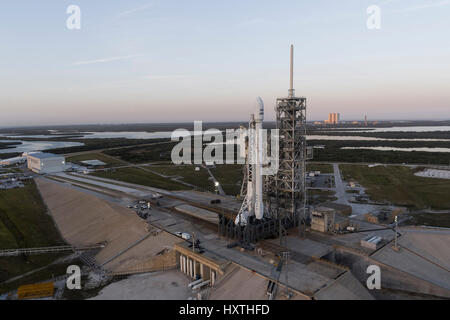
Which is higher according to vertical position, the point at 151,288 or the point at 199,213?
the point at 199,213

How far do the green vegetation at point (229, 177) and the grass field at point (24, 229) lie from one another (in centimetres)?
4560

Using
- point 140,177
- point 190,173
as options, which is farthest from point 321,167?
point 140,177

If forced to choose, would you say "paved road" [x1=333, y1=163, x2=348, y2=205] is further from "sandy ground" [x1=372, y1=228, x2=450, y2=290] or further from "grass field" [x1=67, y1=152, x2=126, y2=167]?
"grass field" [x1=67, y1=152, x2=126, y2=167]

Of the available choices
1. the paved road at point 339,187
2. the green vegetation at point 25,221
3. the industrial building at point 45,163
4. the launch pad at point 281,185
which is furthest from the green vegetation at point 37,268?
the industrial building at point 45,163

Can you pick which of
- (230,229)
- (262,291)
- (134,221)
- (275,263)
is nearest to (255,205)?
(230,229)

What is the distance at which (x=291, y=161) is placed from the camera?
4697 centimetres

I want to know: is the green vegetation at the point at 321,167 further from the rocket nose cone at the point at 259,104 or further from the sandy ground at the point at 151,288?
the sandy ground at the point at 151,288

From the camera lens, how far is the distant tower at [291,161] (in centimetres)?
4684

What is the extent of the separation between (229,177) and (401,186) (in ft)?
177

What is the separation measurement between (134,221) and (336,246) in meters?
35.8

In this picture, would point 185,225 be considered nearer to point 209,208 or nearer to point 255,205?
point 209,208

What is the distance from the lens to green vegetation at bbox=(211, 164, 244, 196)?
8894 centimetres

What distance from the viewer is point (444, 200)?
72000 mm

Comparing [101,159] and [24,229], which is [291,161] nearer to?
[24,229]
